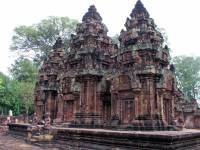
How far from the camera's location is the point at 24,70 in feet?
123

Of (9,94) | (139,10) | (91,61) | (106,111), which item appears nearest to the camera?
(139,10)

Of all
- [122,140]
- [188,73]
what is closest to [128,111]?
[122,140]

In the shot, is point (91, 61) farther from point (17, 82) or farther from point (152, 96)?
point (17, 82)

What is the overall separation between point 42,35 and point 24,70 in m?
5.80

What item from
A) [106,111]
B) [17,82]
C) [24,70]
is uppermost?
[24,70]

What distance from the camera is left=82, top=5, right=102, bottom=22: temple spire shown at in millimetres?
16797

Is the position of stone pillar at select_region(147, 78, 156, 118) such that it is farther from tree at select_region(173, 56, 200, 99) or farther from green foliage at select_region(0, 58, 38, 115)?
tree at select_region(173, 56, 200, 99)

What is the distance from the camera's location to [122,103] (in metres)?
12.6

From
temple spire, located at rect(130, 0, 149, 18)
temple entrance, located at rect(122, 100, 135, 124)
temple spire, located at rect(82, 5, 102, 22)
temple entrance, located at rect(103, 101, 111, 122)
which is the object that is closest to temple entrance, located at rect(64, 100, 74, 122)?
temple entrance, located at rect(103, 101, 111, 122)

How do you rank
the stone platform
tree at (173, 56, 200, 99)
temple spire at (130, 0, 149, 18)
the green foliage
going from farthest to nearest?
tree at (173, 56, 200, 99)
the green foliage
temple spire at (130, 0, 149, 18)
the stone platform

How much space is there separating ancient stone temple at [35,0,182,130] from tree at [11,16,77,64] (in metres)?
20.6

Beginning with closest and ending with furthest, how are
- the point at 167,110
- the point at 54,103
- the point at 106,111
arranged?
1. the point at 167,110
2. the point at 106,111
3. the point at 54,103

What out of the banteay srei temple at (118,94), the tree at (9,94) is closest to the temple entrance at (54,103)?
the banteay srei temple at (118,94)

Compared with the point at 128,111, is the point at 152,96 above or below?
above
